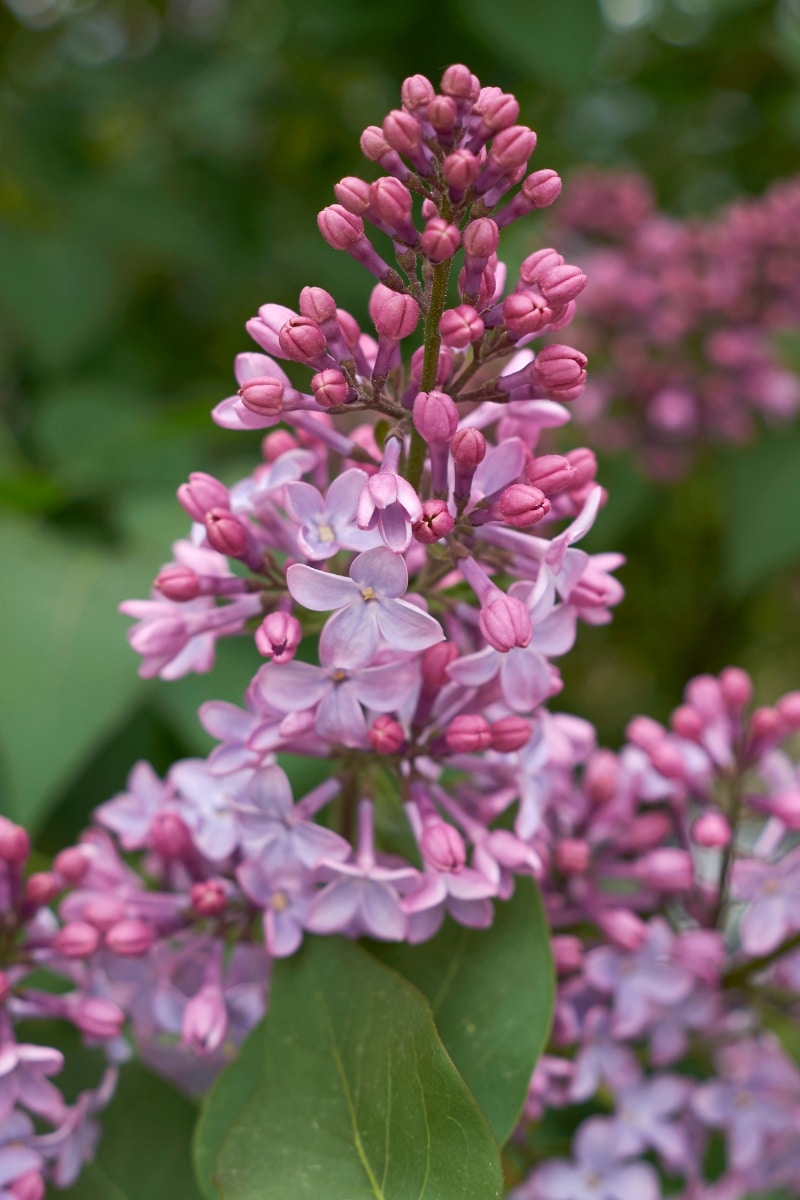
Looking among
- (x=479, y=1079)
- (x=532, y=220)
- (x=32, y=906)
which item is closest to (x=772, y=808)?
(x=479, y=1079)

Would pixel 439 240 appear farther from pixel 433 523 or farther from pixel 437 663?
pixel 437 663

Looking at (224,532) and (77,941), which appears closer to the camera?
(224,532)

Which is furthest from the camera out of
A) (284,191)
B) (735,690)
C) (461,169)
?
(284,191)

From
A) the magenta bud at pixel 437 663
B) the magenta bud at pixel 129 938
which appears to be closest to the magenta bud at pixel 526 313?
the magenta bud at pixel 437 663

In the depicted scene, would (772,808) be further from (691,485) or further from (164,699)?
(691,485)

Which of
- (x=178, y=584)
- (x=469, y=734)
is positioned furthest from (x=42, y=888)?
(x=469, y=734)

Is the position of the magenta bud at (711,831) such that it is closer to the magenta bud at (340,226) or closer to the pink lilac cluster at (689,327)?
the magenta bud at (340,226)
